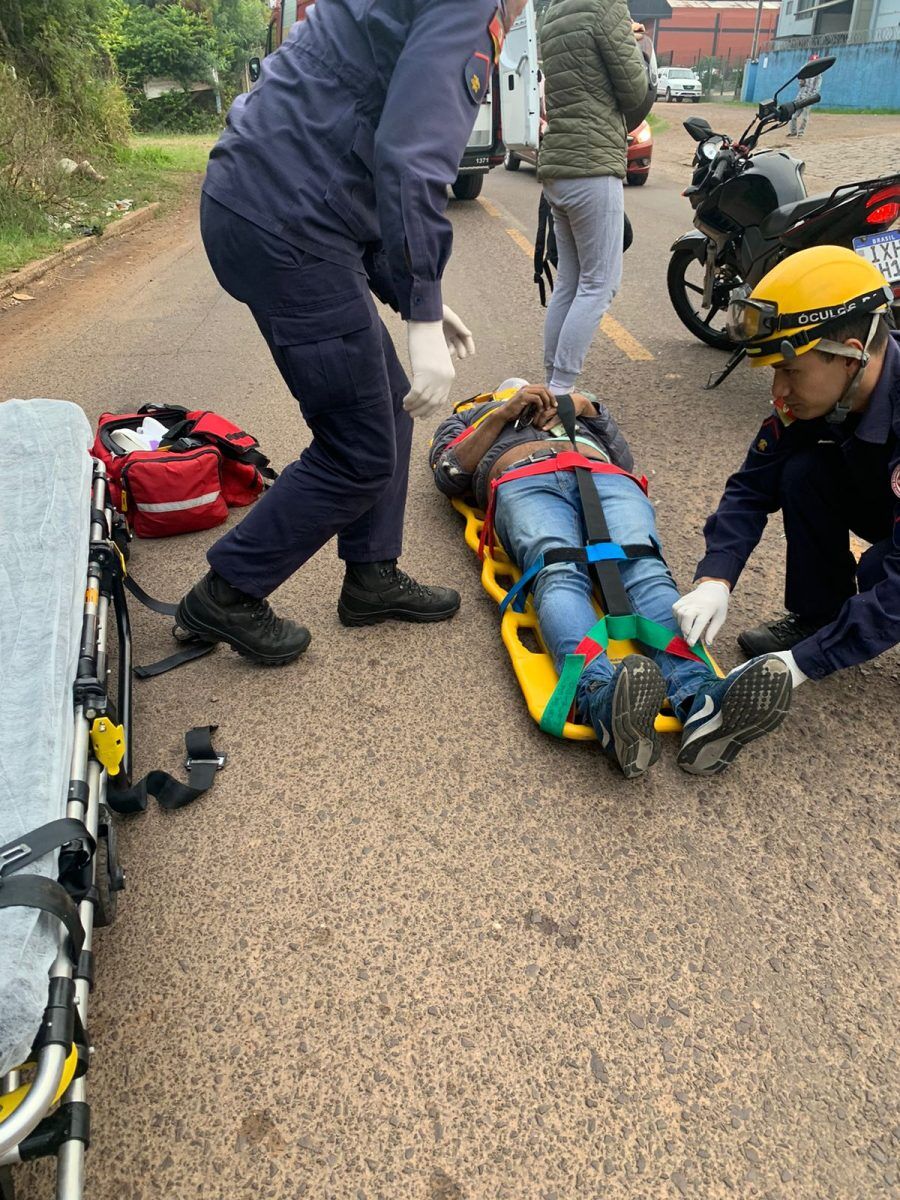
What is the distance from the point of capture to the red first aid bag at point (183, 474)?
10.8 feet

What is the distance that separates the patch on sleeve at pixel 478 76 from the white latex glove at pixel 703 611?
1.38 m

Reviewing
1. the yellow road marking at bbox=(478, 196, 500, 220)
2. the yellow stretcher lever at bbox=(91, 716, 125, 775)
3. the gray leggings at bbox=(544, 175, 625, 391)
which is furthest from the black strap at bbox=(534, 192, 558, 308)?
the yellow road marking at bbox=(478, 196, 500, 220)

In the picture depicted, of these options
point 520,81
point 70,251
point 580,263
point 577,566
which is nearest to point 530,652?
point 577,566

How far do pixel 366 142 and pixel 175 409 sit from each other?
6.95 ft

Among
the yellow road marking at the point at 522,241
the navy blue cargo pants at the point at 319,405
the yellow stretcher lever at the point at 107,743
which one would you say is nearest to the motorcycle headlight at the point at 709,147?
the yellow road marking at the point at 522,241

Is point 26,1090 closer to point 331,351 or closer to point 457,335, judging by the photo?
point 331,351

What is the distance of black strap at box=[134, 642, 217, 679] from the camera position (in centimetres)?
272

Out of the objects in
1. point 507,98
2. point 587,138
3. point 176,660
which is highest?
point 587,138

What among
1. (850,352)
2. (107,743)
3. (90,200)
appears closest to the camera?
(107,743)

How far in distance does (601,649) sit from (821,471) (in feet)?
2.77

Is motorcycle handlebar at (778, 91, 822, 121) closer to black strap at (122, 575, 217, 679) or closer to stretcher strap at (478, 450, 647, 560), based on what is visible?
stretcher strap at (478, 450, 647, 560)

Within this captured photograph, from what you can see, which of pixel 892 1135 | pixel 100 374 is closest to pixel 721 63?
pixel 100 374

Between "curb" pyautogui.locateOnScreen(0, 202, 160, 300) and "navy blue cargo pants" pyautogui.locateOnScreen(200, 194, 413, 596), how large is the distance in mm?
6746

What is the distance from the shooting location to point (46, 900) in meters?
1.29
